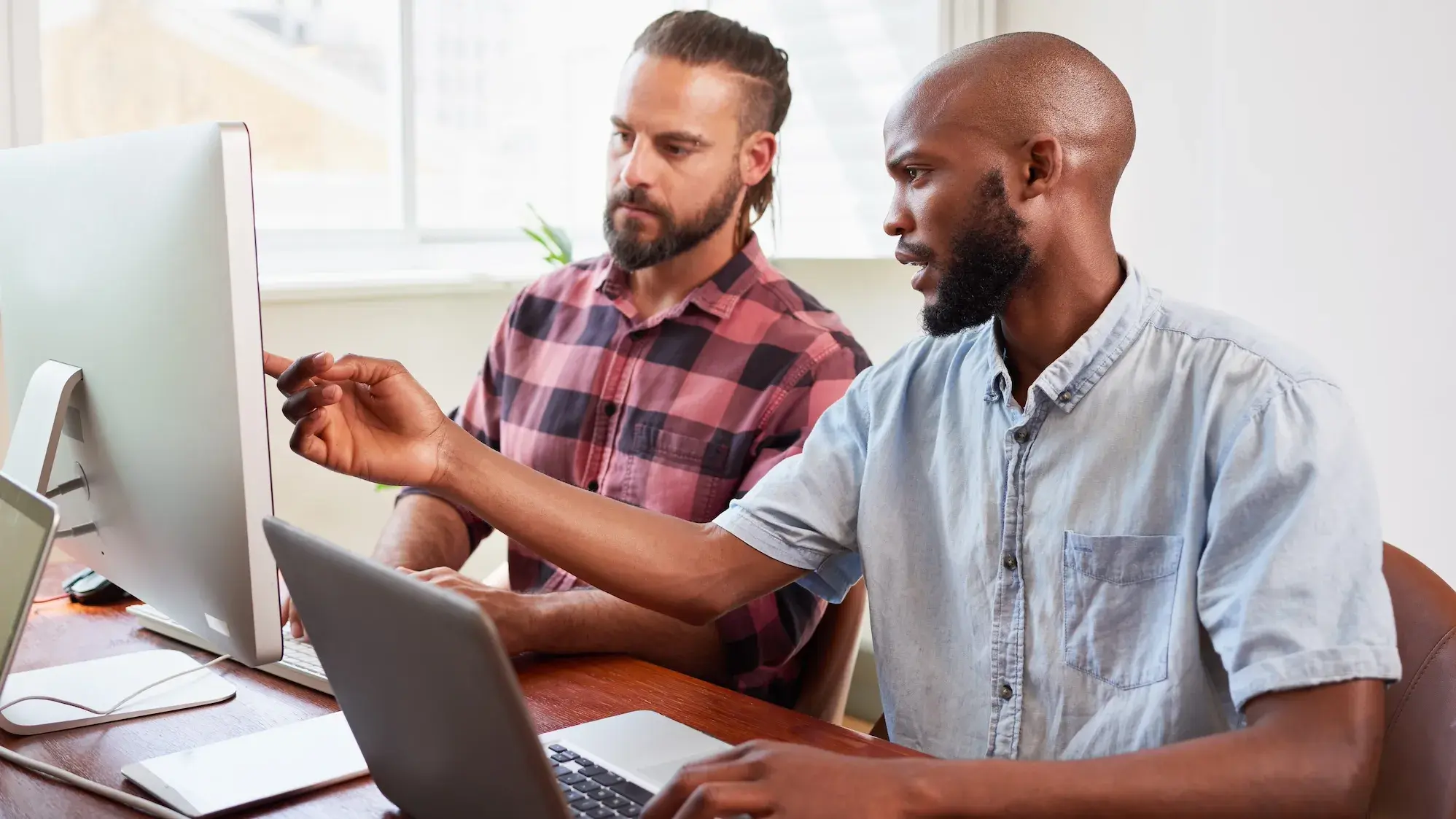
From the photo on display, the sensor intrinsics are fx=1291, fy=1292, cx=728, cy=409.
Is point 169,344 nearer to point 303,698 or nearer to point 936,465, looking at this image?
point 303,698

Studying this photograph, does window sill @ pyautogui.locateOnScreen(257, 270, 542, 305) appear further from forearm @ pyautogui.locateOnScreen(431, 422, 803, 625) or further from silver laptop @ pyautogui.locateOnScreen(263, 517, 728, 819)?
silver laptop @ pyautogui.locateOnScreen(263, 517, 728, 819)

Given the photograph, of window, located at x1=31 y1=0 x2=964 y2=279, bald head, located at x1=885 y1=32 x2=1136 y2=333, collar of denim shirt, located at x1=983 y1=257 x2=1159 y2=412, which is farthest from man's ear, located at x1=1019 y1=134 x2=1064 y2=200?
window, located at x1=31 y1=0 x2=964 y2=279

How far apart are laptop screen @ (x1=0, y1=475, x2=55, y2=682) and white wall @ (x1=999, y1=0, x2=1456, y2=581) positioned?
1.93 metres

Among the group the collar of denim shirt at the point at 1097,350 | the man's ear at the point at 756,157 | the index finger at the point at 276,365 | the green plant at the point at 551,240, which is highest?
the man's ear at the point at 756,157

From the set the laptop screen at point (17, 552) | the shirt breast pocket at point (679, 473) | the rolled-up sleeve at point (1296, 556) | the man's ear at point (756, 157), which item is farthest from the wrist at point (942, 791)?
the man's ear at point (756, 157)

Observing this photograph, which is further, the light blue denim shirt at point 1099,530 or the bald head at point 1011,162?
the bald head at point 1011,162

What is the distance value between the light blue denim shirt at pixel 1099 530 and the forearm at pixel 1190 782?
0.18ft

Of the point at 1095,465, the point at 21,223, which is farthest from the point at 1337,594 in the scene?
the point at 21,223

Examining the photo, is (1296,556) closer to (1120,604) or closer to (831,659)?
(1120,604)

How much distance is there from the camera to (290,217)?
2.68m

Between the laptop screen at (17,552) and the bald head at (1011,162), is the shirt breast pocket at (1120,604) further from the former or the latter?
the laptop screen at (17,552)

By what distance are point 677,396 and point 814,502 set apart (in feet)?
1.55

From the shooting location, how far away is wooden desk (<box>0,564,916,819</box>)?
0.94 metres

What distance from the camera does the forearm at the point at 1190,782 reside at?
0.87 metres
